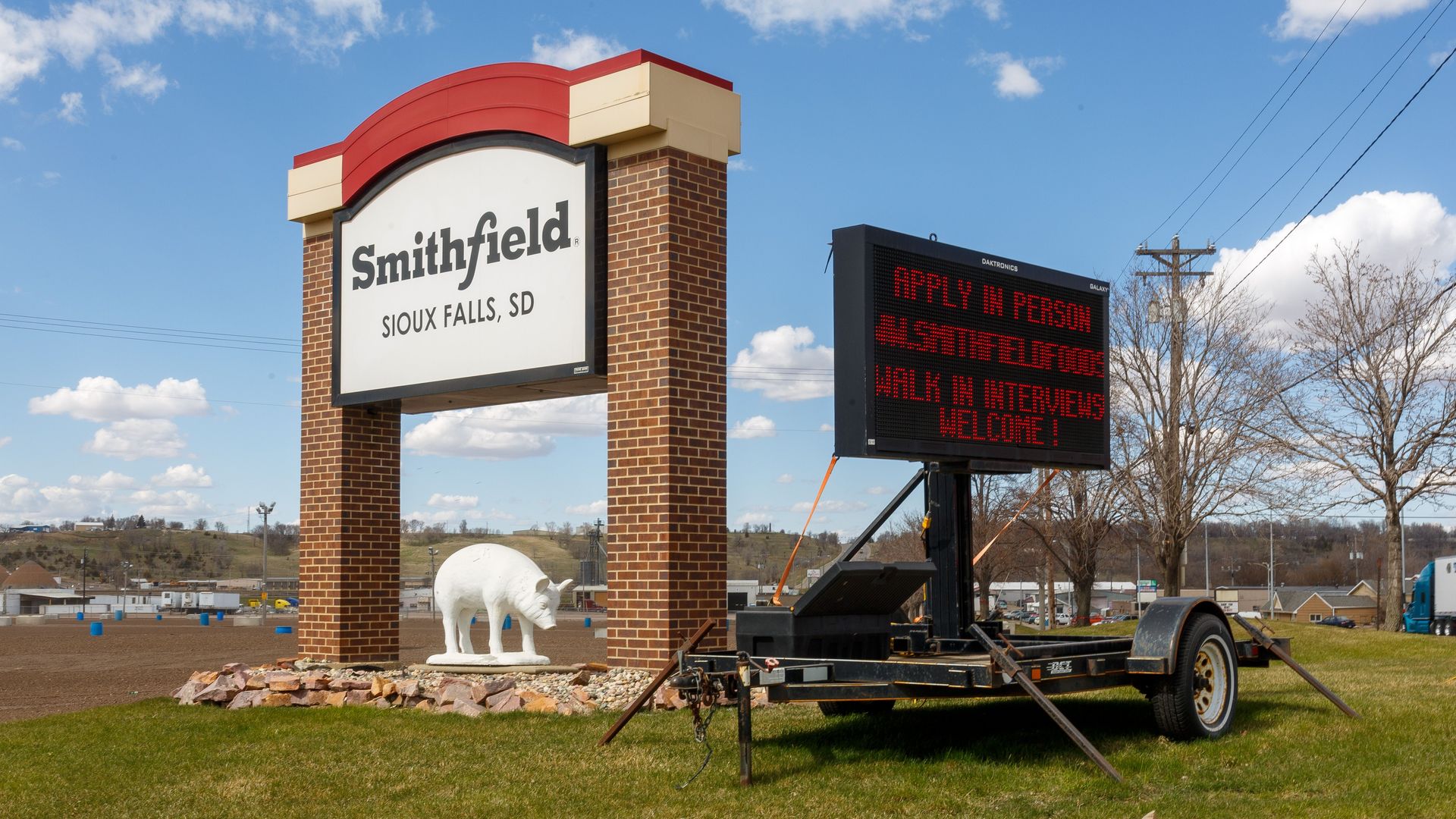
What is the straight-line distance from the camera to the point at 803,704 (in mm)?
→ 11875

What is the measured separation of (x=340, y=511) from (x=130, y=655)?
62.1 ft

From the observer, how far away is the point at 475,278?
13.9m

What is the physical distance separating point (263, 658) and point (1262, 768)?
22.7 meters

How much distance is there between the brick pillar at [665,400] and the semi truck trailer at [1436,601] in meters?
46.4

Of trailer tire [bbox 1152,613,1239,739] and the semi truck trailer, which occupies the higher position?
trailer tire [bbox 1152,613,1239,739]

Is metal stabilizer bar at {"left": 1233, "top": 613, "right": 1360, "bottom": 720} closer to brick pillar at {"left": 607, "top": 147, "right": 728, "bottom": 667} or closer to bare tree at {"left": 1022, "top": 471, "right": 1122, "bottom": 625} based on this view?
brick pillar at {"left": 607, "top": 147, "right": 728, "bottom": 667}

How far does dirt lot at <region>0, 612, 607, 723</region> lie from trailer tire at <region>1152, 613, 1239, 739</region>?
9064 mm

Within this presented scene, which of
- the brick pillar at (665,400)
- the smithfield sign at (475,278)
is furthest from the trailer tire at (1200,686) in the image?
the smithfield sign at (475,278)

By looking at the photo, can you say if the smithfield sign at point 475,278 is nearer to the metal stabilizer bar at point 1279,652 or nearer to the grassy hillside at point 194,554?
the metal stabilizer bar at point 1279,652

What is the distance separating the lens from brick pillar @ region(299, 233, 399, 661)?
596 inches

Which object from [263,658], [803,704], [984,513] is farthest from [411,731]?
[984,513]

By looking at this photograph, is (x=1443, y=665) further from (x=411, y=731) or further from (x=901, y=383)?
(x=411, y=731)

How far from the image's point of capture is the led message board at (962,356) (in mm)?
8859

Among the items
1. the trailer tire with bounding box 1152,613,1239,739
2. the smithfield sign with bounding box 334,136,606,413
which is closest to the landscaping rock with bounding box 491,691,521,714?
the smithfield sign with bounding box 334,136,606,413
